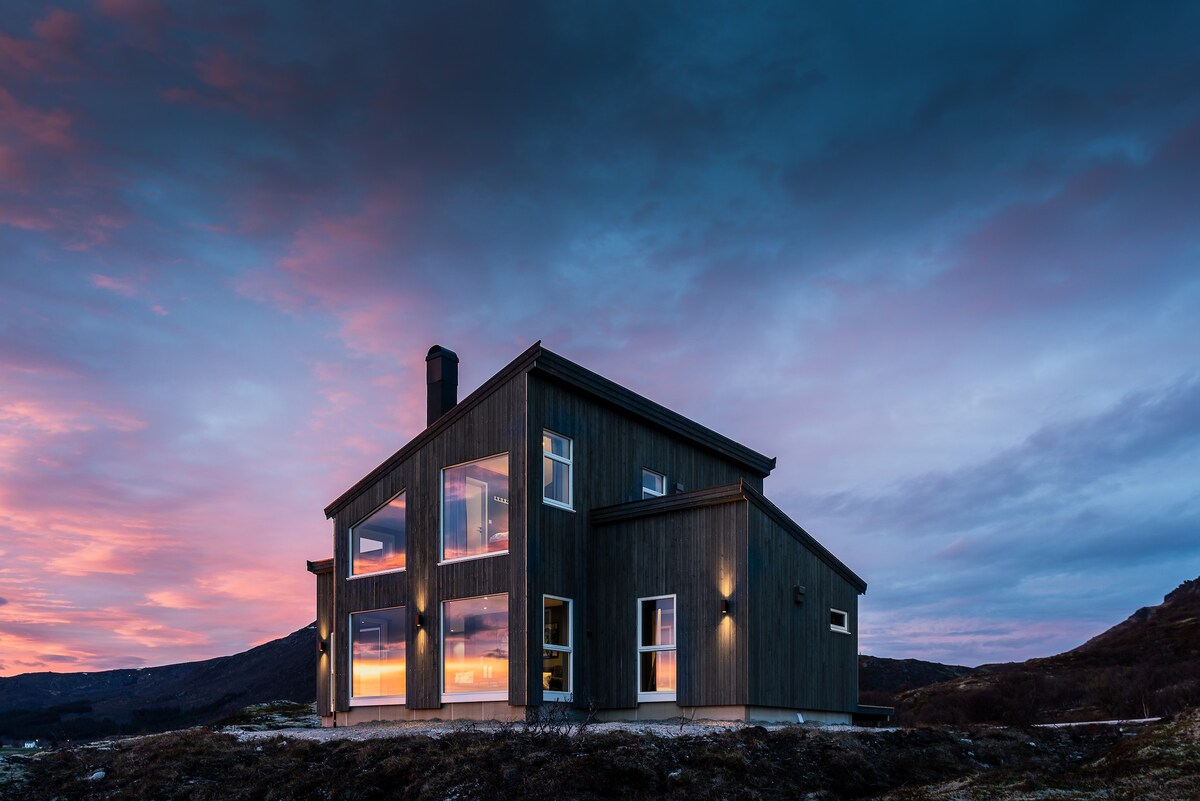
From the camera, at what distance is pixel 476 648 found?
57.1 ft

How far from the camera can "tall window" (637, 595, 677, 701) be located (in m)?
16.9

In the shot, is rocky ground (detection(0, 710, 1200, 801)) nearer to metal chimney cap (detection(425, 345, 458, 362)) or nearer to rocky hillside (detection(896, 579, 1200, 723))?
metal chimney cap (detection(425, 345, 458, 362))

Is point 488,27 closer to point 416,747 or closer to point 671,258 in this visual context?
point 671,258

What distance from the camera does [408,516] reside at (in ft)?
63.0

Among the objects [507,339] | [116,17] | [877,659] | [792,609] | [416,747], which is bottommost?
[877,659]

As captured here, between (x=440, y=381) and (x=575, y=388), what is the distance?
14.0 feet

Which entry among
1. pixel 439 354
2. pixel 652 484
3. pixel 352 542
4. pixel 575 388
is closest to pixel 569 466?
pixel 575 388

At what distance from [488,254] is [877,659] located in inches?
2202

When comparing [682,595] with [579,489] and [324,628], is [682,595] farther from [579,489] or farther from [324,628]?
[324,628]

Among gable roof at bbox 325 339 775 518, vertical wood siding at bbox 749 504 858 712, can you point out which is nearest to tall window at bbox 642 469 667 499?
gable roof at bbox 325 339 775 518

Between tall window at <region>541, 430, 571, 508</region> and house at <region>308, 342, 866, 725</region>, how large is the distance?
0.10 feet

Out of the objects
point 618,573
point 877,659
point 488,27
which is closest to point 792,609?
point 618,573

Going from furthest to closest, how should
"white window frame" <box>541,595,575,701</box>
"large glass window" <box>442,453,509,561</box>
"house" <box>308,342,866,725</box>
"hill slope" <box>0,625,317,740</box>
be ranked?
"hill slope" <box>0,625,317,740</box>
"large glass window" <box>442,453,509,561</box>
"white window frame" <box>541,595,575,701</box>
"house" <box>308,342,866,725</box>

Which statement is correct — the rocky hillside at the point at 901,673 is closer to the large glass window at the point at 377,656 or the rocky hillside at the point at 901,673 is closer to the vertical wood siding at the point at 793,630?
the vertical wood siding at the point at 793,630
